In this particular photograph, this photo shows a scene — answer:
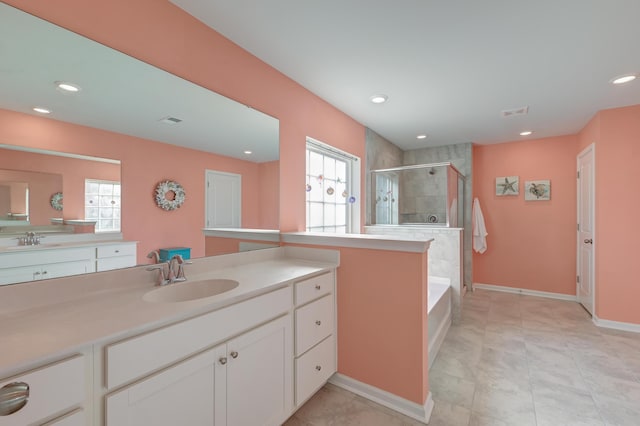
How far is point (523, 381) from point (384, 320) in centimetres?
124

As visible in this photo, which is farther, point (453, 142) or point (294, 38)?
point (453, 142)

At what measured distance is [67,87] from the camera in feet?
3.87

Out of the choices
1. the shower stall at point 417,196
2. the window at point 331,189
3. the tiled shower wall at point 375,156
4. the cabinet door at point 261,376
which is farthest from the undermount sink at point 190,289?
the shower stall at point 417,196

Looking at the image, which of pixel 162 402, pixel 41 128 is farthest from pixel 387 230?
pixel 41 128

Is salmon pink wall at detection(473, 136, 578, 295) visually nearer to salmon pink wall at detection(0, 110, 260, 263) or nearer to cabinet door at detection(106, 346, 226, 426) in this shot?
salmon pink wall at detection(0, 110, 260, 263)

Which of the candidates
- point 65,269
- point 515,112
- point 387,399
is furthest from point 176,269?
point 515,112

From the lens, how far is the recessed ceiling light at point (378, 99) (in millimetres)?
2631

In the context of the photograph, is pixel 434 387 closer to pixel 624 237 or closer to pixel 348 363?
pixel 348 363

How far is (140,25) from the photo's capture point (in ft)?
4.44

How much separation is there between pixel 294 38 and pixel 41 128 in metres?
1.44

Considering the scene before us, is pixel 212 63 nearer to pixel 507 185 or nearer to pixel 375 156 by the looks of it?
pixel 375 156

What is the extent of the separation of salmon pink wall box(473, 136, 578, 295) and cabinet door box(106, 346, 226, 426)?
15.4 feet

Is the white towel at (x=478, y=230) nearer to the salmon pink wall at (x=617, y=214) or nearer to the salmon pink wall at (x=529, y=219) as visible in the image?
the salmon pink wall at (x=529, y=219)

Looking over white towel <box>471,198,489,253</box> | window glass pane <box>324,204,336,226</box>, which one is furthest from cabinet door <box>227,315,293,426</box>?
white towel <box>471,198,489,253</box>
